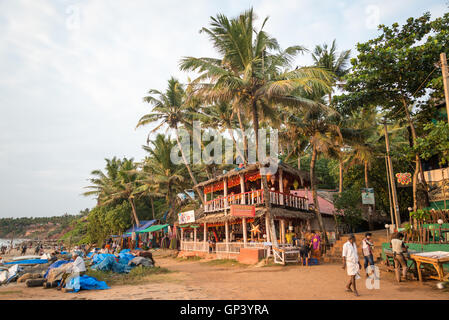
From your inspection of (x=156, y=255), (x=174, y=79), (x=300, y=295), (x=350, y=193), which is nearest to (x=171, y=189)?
(x=156, y=255)

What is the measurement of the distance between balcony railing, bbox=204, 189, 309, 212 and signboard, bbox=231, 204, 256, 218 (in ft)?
4.41

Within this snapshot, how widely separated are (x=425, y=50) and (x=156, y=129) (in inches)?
720

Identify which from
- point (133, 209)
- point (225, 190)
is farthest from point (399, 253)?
point (133, 209)

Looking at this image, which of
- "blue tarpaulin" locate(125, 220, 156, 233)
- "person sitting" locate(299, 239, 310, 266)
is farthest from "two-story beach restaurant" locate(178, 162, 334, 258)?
"blue tarpaulin" locate(125, 220, 156, 233)

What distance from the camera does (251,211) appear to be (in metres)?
14.8

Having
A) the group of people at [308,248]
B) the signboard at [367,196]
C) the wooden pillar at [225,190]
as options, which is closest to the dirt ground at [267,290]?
the group of people at [308,248]

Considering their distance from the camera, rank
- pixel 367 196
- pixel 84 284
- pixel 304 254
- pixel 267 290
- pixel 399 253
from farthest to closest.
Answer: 1. pixel 367 196
2. pixel 304 254
3. pixel 84 284
4. pixel 399 253
5. pixel 267 290

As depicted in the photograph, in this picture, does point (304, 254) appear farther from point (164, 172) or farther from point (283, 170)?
point (164, 172)

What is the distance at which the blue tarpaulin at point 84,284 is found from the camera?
8614 millimetres

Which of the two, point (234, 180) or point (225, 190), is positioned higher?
point (234, 180)

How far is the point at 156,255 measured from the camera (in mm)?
25406

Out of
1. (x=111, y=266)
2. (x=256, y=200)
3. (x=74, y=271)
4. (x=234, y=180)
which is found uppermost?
(x=234, y=180)

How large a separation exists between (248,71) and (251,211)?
6844 millimetres

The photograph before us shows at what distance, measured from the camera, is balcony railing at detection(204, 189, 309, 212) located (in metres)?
16.3
